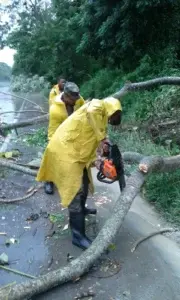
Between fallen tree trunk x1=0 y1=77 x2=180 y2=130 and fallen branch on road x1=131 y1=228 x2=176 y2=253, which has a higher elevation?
fallen tree trunk x1=0 y1=77 x2=180 y2=130

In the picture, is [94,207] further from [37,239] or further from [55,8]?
[55,8]

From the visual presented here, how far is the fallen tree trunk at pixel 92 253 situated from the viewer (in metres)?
3.24

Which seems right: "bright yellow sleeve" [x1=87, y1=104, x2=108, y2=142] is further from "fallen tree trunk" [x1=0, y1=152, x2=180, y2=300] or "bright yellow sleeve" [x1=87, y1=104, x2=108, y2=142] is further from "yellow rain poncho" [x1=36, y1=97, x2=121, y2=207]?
"fallen tree trunk" [x1=0, y1=152, x2=180, y2=300]

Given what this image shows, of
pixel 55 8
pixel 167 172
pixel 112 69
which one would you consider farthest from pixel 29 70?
pixel 167 172

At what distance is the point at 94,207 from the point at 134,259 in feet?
5.04

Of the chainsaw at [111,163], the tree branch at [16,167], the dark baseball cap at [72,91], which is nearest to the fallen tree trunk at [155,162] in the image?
the chainsaw at [111,163]

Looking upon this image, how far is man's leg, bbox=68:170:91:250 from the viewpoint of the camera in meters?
4.22

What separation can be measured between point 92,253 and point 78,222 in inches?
23.1

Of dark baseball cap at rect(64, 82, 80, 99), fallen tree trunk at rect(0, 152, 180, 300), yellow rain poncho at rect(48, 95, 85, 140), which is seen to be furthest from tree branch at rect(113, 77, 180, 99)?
fallen tree trunk at rect(0, 152, 180, 300)

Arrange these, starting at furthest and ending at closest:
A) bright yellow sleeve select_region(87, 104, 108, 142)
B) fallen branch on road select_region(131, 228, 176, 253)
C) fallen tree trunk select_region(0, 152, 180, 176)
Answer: fallen tree trunk select_region(0, 152, 180, 176) < fallen branch on road select_region(131, 228, 176, 253) < bright yellow sleeve select_region(87, 104, 108, 142)

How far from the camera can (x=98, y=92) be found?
612 inches

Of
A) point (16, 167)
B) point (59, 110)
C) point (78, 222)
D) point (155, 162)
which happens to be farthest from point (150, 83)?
point (78, 222)

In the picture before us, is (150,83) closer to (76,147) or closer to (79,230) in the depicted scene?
(76,147)

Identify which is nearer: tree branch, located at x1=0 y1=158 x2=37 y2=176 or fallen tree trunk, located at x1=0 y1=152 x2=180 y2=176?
fallen tree trunk, located at x1=0 y1=152 x2=180 y2=176
